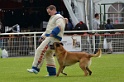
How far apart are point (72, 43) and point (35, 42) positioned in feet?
5.31

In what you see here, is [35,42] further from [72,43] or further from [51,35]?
[51,35]

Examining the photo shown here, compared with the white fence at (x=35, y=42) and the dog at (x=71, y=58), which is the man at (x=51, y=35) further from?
the white fence at (x=35, y=42)

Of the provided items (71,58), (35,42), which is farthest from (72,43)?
(71,58)

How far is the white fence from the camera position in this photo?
2355 cm

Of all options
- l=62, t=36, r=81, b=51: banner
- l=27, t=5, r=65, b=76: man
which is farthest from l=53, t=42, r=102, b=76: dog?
l=62, t=36, r=81, b=51: banner

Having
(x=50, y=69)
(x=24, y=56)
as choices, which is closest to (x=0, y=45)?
(x=24, y=56)

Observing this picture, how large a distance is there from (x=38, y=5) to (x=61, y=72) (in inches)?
584

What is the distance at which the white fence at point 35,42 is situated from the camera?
927 inches

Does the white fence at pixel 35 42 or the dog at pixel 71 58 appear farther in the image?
the white fence at pixel 35 42

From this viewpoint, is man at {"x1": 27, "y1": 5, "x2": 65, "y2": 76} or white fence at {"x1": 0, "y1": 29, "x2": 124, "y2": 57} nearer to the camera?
man at {"x1": 27, "y1": 5, "x2": 65, "y2": 76}

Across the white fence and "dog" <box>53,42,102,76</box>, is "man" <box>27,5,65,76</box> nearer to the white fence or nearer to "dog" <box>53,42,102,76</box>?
"dog" <box>53,42,102,76</box>

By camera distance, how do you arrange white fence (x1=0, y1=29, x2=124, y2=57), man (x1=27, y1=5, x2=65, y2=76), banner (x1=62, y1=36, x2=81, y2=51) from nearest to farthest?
man (x1=27, y1=5, x2=65, y2=76), banner (x1=62, y1=36, x2=81, y2=51), white fence (x1=0, y1=29, x2=124, y2=57)

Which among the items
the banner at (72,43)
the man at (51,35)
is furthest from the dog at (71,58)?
the banner at (72,43)

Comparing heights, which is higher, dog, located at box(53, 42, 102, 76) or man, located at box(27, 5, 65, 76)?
man, located at box(27, 5, 65, 76)
